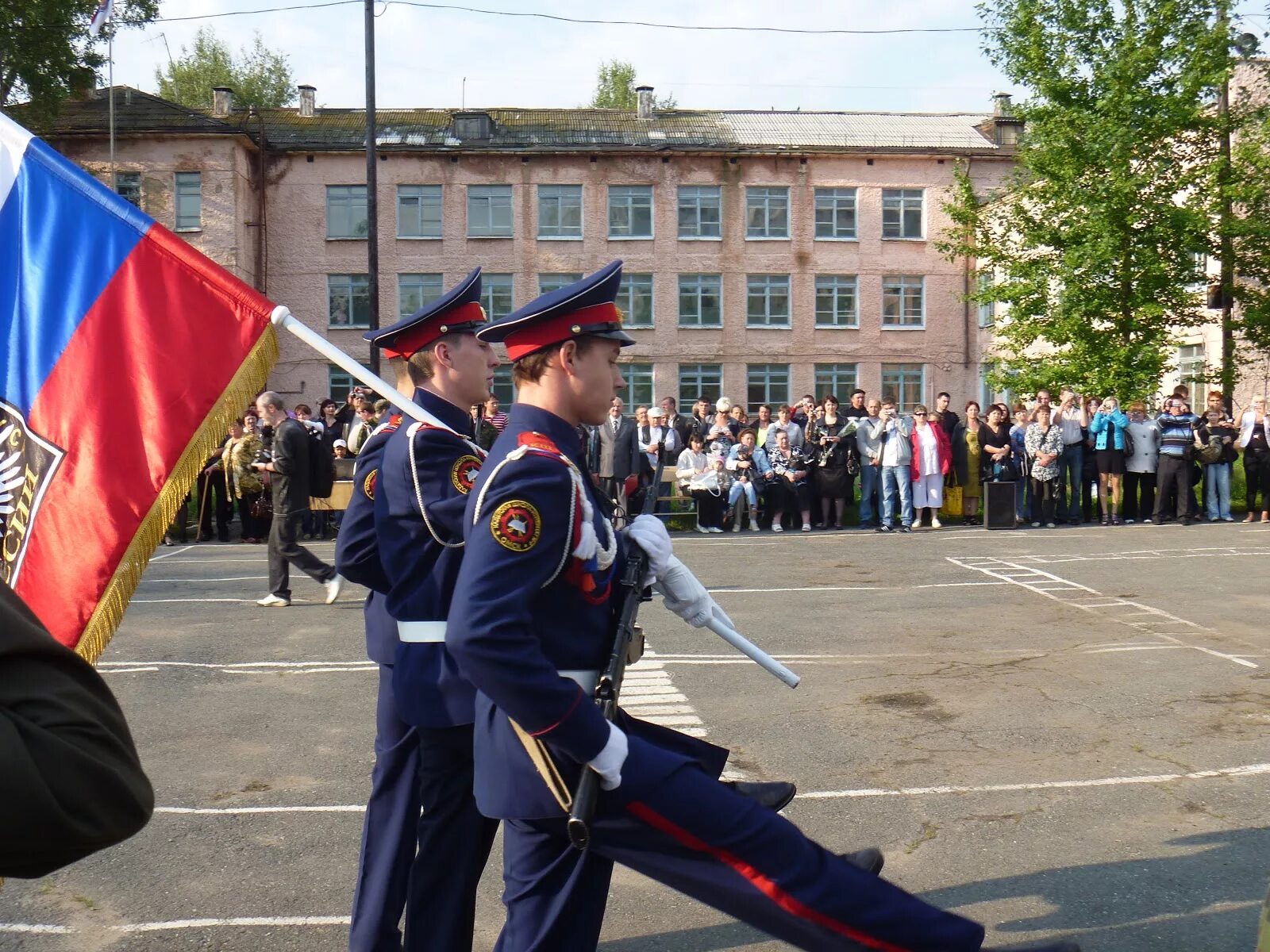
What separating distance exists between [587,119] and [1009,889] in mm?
47206

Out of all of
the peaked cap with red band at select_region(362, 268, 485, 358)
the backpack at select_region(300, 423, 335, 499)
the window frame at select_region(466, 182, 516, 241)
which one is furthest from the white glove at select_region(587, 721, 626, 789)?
the window frame at select_region(466, 182, 516, 241)

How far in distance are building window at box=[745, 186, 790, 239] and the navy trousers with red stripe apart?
151 feet

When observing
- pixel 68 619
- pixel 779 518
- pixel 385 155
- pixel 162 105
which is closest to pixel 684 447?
pixel 779 518

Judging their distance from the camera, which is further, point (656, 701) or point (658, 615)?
point (658, 615)

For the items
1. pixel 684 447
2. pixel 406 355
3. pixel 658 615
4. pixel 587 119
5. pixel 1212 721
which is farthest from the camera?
pixel 587 119

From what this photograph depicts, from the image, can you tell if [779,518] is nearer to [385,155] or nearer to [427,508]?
[427,508]

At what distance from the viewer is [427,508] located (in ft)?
12.5

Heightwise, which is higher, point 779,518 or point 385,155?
point 385,155

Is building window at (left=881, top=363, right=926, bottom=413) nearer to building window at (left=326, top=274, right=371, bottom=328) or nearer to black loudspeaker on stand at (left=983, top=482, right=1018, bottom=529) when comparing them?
building window at (left=326, top=274, right=371, bottom=328)

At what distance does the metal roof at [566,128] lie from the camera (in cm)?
4500

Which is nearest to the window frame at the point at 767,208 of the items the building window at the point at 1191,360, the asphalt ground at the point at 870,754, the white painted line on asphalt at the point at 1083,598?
the building window at the point at 1191,360

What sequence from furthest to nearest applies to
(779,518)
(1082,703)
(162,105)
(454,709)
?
(162,105), (779,518), (1082,703), (454,709)

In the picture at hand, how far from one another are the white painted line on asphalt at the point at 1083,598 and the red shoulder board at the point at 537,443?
6.94 m

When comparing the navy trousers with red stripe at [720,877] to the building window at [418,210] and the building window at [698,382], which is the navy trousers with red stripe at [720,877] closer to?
the building window at [698,382]
